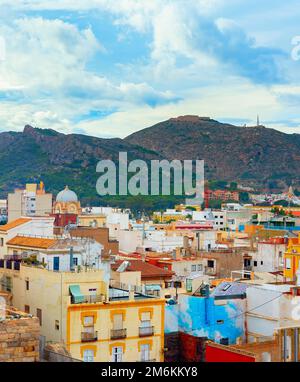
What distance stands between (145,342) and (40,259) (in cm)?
458

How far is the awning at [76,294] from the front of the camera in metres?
17.7

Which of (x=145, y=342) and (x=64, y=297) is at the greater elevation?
(x=64, y=297)

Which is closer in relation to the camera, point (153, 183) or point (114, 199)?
point (153, 183)

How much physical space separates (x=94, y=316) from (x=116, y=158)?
420 ft

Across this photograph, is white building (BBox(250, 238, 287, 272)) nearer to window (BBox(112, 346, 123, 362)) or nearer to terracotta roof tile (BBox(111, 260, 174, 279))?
terracotta roof tile (BBox(111, 260, 174, 279))

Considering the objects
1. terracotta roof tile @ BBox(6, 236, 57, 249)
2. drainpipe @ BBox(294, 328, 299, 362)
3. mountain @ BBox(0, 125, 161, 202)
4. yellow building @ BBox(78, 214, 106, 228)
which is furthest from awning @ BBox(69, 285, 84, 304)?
mountain @ BBox(0, 125, 161, 202)

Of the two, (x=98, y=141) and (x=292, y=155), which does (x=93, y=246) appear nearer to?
(x=98, y=141)

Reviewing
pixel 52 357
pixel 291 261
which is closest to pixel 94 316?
pixel 52 357

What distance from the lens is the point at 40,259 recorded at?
69.7ft

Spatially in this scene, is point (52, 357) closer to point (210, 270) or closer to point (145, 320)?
point (145, 320)

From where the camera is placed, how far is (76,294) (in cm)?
1784

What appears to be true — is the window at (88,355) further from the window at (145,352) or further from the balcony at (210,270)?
the balcony at (210,270)

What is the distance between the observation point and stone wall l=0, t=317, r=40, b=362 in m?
13.4

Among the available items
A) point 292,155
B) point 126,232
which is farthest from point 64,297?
point 292,155
